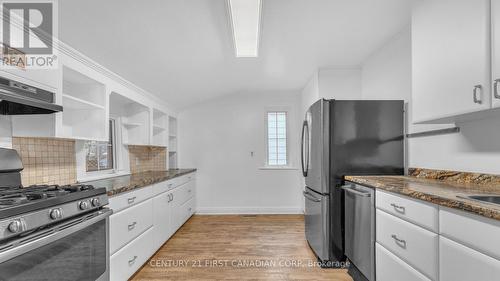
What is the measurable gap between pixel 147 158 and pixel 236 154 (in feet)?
5.39

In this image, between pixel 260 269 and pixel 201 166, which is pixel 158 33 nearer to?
pixel 260 269

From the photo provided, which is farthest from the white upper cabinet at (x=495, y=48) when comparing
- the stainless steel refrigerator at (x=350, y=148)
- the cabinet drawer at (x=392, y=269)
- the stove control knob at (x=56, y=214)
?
the stove control knob at (x=56, y=214)

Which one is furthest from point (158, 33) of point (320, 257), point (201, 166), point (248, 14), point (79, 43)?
point (201, 166)

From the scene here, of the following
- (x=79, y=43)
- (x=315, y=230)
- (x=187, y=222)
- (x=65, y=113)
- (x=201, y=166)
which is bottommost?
(x=187, y=222)

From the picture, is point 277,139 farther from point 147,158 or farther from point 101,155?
point 101,155

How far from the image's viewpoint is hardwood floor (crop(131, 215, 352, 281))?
2.54m

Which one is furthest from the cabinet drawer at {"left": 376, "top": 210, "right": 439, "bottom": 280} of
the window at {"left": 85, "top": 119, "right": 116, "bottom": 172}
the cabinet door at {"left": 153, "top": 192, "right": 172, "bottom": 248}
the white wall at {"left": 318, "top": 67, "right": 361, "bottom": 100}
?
the window at {"left": 85, "top": 119, "right": 116, "bottom": 172}

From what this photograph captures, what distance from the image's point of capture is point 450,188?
5.30 feet

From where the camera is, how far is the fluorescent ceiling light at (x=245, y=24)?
2110 millimetres

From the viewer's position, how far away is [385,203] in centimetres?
185

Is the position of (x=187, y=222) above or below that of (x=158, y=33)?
below

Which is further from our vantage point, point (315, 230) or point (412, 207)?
point (315, 230)

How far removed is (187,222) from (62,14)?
3457 mm

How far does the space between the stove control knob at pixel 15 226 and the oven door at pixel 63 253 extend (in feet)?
0.15
